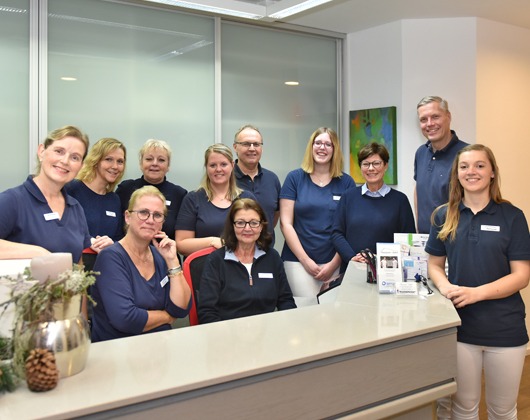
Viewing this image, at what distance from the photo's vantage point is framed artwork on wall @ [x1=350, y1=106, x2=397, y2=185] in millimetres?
5105

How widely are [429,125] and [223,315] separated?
5.80ft

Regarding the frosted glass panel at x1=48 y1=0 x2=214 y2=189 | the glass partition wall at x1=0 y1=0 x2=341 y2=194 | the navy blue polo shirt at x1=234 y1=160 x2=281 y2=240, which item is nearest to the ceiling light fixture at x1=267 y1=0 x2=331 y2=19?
the glass partition wall at x1=0 y1=0 x2=341 y2=194

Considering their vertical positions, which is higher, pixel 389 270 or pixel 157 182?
pixel 157 182

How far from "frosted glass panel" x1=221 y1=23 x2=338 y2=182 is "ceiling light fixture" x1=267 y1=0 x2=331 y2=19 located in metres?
0.47

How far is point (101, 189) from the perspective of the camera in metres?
3.47

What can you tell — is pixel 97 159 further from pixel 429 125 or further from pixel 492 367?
pixel 492 367

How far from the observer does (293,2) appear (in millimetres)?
4363

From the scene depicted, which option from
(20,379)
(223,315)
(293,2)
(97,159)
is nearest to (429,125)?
(293,2)

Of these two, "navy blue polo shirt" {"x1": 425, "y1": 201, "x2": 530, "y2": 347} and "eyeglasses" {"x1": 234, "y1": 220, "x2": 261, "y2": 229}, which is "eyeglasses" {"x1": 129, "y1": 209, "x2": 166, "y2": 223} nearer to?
"eyeglasses" {"x1": 234, "y1": 220, "x2": 261, "y2": 229}

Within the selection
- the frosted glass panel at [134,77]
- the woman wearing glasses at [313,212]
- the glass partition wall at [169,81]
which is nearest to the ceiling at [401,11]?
the glass partition wall at [169,81]

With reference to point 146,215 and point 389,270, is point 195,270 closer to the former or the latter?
point 146,215

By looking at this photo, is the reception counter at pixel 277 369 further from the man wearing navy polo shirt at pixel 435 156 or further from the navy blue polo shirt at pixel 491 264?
the man wearing navy polo shirt at pixel 435 156

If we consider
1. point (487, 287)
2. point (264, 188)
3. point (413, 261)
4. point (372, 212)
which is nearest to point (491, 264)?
point (487, 287)

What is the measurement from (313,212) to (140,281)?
5.13ft
